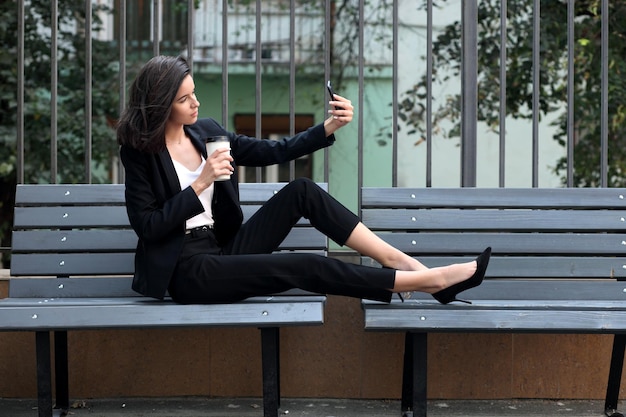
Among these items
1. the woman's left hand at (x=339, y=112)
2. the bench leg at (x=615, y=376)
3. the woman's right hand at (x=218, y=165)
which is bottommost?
the bench leg at (x=615, y=376)

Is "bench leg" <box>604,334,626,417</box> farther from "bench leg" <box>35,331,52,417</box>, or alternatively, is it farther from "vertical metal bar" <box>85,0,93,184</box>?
"vertical metal bar" <box>85,0,93,184</box>

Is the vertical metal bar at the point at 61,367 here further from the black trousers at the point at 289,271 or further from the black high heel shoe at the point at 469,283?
the black high heel shoe at the point at 469,283

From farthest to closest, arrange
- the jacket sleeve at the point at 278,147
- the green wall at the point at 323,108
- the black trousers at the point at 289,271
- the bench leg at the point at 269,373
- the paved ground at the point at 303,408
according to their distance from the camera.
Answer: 1. the green wall at the point at 323,108
2. the paved ground at the point at 303,408
3. the jacket sleeve at the point at 278,147
4. the black trousers at the point at 289,271
5. the bench leg at the point at 269,373

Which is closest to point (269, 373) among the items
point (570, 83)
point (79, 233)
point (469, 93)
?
point (79, 233)

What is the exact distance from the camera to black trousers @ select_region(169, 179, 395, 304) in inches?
141

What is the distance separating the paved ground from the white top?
81 centimetres

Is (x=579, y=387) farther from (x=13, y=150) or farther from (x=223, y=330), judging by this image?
(x=13, y=150)

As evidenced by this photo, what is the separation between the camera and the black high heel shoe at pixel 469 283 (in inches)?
141

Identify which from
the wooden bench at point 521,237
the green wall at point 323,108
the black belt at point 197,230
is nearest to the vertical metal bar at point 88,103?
the black belt at point 197,230

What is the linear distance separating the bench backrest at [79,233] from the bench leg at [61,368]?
259 millimetres

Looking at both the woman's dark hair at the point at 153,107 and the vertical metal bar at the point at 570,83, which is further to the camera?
the vertical metal bar at the point at 570,83

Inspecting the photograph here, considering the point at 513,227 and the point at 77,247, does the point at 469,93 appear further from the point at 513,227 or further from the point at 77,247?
the point at 77,247

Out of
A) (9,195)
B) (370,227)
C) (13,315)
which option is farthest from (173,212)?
(9,195)

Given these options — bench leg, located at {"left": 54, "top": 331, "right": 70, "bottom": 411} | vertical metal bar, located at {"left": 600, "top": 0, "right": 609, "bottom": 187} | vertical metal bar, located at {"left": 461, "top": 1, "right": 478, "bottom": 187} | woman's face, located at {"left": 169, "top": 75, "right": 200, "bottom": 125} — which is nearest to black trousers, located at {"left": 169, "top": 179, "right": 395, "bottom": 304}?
woman's face, located at {"left": 169, "top": 75, "right": 200, "bottom": 125}
